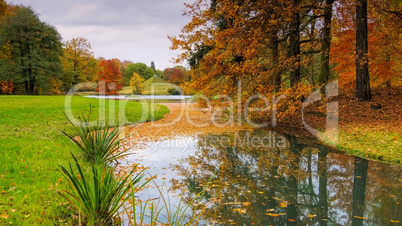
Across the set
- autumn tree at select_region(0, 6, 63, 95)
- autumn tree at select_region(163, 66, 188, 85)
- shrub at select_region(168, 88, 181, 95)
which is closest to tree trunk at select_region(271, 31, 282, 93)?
autumn tree at select_region(0, 6, 63, 95)

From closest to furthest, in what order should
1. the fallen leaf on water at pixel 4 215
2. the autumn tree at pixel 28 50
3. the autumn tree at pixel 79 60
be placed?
the fallen leaf on water at pixel 4 215, the autumn tree at pixel 28 50, the autumn tree at pixel 79 60

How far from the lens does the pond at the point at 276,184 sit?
3822 mm

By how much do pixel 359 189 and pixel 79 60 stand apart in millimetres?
42693

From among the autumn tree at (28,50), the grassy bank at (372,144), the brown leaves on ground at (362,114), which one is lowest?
the grassy bank at (372,144)

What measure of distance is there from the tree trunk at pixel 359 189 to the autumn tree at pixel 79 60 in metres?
39.5

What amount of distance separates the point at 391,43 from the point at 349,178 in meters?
11.3

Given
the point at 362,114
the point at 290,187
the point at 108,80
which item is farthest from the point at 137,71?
the point at 290,187

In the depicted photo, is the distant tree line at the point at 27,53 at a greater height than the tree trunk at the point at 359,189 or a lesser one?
greater

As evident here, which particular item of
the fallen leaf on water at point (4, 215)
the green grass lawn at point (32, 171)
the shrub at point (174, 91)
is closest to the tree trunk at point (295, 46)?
the green grass lawn at point (32, 171)

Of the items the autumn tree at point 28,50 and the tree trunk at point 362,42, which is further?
the autumn tree at point 28,50

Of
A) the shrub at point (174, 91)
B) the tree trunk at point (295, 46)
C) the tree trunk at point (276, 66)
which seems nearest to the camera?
the tree trunk at point (295, 46)

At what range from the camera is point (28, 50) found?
1061 inches

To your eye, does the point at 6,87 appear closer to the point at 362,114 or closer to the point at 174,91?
the point at 362,114

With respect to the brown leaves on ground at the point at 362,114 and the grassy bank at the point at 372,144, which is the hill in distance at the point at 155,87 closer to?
the brown leaves on ground at the point at 362,114
